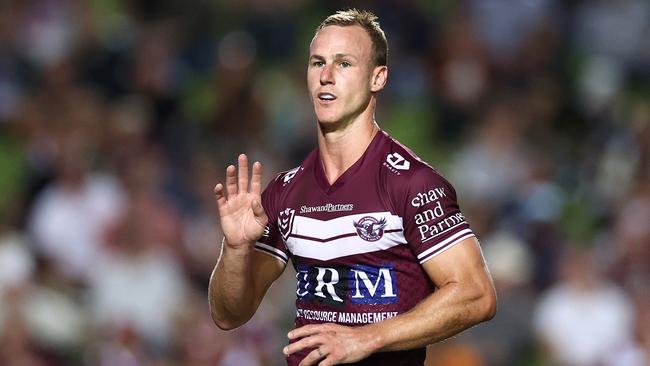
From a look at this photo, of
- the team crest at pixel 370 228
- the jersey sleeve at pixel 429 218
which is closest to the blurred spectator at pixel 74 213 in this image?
the team crest at pixel 370 228

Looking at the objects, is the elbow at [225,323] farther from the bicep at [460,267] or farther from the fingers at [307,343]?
the bicep at [460,267]

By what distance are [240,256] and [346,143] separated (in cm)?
69

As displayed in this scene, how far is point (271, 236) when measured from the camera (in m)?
6.09

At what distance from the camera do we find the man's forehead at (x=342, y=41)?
18.9 ft

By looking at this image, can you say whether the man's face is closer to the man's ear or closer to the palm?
the man's ear

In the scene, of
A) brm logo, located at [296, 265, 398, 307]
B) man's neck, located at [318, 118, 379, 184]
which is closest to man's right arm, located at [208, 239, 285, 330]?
brm logo, located at [296, 265, 398, 307]

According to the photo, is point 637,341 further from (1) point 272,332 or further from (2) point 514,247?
(1) point 272,332

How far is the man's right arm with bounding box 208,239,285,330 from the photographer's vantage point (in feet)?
19.6

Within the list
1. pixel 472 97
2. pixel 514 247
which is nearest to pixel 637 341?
pixel 514 247

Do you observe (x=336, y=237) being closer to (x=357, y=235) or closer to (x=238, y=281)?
(x=357, y=235)

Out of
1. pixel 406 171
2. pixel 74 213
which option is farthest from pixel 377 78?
pixel 74 213

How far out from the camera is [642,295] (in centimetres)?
1063

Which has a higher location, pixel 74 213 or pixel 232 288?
pixel 74 213

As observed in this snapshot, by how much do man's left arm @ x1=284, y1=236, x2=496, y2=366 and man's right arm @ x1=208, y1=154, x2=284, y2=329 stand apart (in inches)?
25.0
